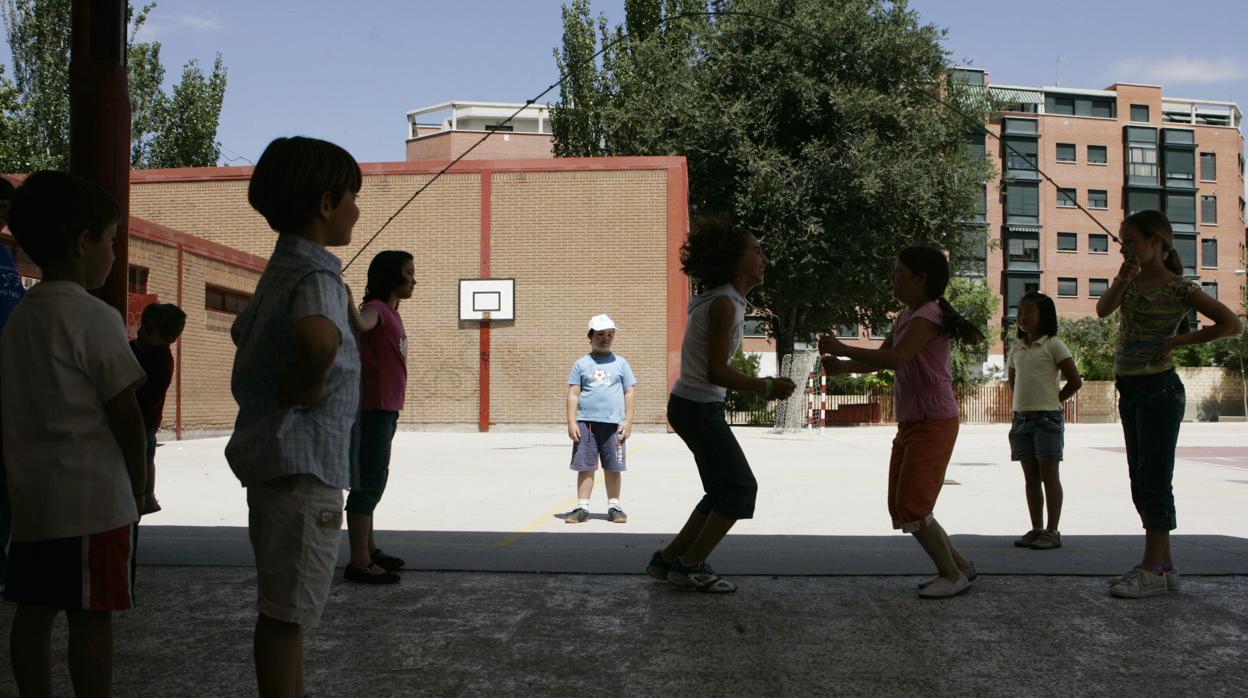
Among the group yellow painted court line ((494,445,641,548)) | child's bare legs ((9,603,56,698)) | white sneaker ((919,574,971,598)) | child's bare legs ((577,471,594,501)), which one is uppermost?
child's bare legs ((9,603,56,698))

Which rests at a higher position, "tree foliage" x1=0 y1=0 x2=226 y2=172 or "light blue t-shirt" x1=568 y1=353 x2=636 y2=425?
"tree foliage" x1=0 y1=0 x2=226 y2=172

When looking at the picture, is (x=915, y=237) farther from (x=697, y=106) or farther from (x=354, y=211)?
(x=354, y=211)

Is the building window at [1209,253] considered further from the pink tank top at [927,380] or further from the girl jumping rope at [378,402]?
the girl jumping rope at [378,402]

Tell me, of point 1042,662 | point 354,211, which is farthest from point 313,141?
point 1042,662

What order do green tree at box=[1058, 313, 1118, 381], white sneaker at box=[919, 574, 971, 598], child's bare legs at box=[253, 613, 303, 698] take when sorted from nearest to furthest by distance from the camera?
child's bare legs at box=[253, 613, 303, 698] → white sneaker at box=[919, 574, 971, 598] → green tree at box=[1058, 313, 1118, 381]

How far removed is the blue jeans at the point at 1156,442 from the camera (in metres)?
4.65

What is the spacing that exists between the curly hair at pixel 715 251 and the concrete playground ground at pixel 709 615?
57.1 inches

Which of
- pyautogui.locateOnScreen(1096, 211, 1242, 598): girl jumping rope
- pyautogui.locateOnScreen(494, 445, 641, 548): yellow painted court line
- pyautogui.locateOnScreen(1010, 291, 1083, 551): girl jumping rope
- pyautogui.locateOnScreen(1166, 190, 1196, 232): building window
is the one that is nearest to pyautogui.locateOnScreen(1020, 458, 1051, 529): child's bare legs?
pyautogui.locateOnScreen(1010, 291, 1083, 551): girl jumping rope

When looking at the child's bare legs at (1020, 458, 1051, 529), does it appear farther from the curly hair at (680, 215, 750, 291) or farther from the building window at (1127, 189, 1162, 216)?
the building window at (1127, 189, 1162, 216)

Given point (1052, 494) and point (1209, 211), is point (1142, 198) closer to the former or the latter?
point (1209, 211)

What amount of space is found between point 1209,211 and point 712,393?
72069mm

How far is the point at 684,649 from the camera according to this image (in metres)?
3.75

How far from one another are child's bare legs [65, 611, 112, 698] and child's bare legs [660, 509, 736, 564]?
2.60m

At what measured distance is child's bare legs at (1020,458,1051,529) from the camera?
6273 mm
